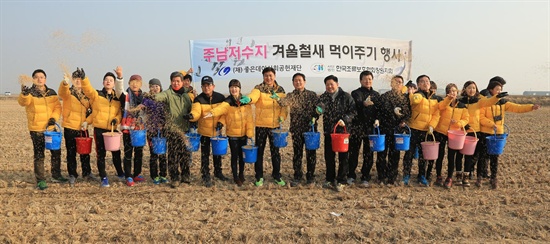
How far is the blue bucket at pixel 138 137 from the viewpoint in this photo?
5.54 meters

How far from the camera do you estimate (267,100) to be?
571 cm

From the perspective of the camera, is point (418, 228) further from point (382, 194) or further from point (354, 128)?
point (354, 128)

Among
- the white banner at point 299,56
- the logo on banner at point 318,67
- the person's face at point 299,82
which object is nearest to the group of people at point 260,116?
the person's face at point 299,82

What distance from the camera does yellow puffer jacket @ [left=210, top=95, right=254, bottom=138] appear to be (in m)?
5.71

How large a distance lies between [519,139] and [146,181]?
33.3 feet

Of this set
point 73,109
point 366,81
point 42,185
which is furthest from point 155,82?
point 366,81

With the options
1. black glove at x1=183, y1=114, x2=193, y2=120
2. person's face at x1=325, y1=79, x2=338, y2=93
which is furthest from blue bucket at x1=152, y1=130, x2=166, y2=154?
person's face at x1=325, y1=79, x2=338, y2=93

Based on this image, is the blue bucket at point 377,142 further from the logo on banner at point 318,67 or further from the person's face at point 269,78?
the logo on banner at point 318,67

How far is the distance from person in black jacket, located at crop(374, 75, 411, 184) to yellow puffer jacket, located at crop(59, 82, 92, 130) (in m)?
4.29

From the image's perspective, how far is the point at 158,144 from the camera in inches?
221

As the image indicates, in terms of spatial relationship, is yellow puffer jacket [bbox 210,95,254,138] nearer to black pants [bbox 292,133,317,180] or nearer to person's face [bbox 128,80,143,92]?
black pants [bbox 292,133,317,180]

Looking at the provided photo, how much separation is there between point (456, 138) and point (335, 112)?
180 centimetres

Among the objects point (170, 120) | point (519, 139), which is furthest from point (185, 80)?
point (519, 139)

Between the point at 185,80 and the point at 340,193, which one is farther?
the point at 185,80
